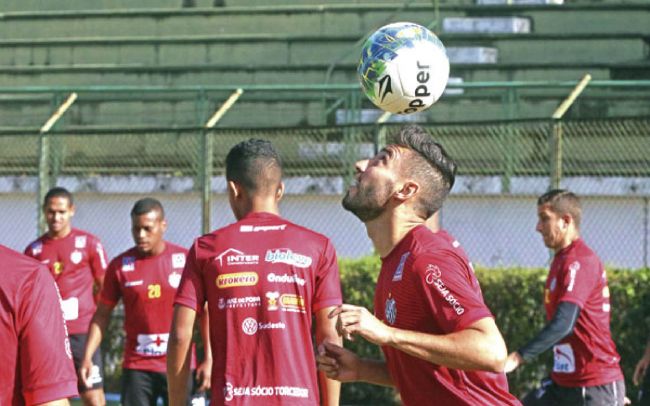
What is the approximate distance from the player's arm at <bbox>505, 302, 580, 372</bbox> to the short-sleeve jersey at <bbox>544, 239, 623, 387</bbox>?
0.14m

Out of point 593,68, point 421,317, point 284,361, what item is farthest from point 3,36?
point 421,317

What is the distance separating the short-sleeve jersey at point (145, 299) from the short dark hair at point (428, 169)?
5187 mm

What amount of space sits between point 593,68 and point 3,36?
10.4 m

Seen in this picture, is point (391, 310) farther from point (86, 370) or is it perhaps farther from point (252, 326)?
point (86, 370)

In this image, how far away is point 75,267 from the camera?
11.2 meters

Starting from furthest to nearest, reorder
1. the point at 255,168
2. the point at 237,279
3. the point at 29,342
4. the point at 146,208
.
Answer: the point at 146,208 → the point at 255,168 → the point at 237,279 → the point at 29,342

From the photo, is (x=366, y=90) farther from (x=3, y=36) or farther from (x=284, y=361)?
(x=3, y=36)

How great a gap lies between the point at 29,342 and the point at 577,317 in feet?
16.3

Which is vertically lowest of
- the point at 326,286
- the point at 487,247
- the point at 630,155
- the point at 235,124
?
the point at 326,286

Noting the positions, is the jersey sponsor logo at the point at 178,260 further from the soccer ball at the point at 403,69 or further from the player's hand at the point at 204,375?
the soccer ball at the point at 403,69

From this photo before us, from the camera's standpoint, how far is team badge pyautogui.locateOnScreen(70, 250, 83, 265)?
11180 millimetres

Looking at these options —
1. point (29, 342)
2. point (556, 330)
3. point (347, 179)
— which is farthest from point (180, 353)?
point (347, 179)

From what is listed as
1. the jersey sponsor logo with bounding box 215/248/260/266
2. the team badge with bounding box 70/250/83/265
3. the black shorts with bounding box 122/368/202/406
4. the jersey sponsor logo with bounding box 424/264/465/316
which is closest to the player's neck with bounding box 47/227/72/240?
the team badge with bounding box 70/250/83/265

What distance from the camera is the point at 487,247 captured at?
43.2ft
